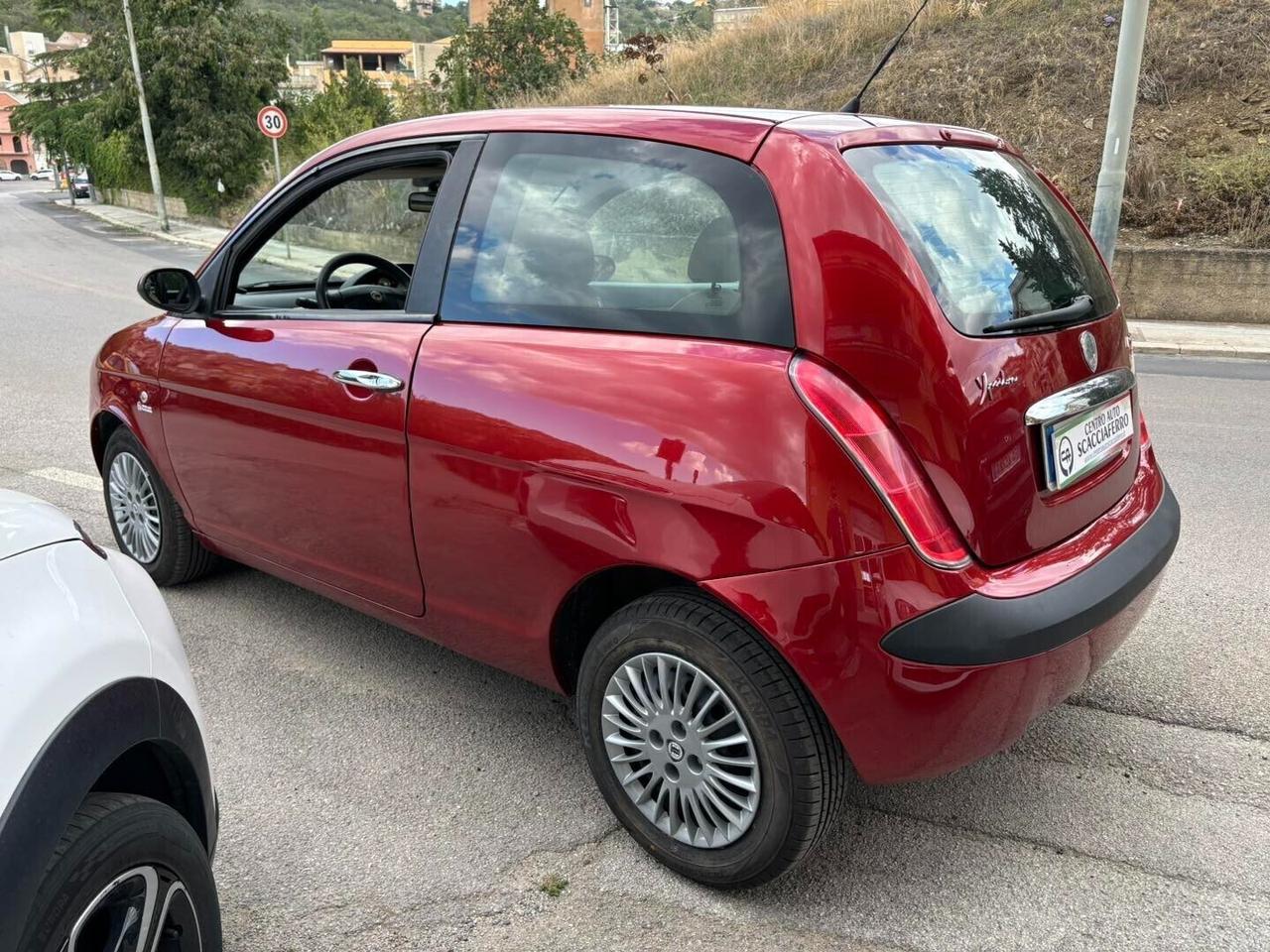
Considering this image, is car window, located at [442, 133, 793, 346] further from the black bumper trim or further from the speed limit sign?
the speed limit sign

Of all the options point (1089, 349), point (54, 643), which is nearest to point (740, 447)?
point (1089, 349)

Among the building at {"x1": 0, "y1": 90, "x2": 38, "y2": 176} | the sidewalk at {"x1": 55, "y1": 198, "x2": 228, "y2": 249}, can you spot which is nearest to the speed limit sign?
the sidewalk at {"x1": 55, "y1": 198, "x2": 228, "y2": 249}

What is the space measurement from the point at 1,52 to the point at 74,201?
98.9 m

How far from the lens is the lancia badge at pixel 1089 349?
245cm

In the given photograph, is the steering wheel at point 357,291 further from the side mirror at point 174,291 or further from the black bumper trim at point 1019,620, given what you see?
the black bumper trim at point 1019,620

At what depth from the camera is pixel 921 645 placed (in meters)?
2.00

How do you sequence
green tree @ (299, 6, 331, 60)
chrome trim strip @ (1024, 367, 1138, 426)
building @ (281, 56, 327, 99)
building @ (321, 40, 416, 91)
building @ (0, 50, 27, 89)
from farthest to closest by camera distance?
building @ (0, 50, 27, 89)
building @ (321, 40, 416, 91)
green tree @ (299, 6, 331, 60)
building @ (281, 56, 327, 99)
chrome trim strip @ (1024, 367, 1138, 426)

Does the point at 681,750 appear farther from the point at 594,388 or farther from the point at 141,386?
the point at 141,386

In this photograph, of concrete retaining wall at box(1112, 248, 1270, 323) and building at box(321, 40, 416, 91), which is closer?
concrete retaining wall at box(1112, 248, 1270, 323)

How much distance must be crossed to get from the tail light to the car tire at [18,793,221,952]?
1.43 metres

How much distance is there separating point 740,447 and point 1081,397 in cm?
92

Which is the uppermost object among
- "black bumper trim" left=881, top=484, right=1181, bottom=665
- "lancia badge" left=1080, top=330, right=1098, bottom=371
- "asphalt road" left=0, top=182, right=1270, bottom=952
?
"lancia badge" left=1080, top=330, right=1098, bottom=371

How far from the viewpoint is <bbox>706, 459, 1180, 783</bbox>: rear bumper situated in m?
2.00

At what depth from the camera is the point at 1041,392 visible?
7.41 ft
